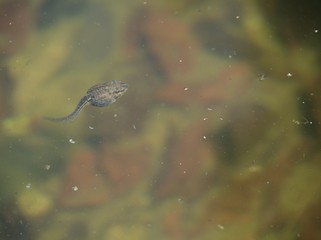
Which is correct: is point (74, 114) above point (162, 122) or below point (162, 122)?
below

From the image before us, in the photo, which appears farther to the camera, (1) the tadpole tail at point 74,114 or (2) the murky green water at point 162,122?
(1) the tadpole tail at point 74,114

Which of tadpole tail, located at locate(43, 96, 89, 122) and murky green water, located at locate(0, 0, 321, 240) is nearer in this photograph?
murky green water, located at locate(0, 0, 321, 240)

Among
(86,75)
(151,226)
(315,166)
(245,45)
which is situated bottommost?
(151,226)

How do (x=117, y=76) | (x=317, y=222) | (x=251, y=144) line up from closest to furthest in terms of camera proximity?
1. (x=317, y=222)
2. (x=251, y=144)
3. (x=117, y=76)

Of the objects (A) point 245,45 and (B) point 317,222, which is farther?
(A) point 245,45

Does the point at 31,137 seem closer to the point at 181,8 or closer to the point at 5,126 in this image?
the point at 5,126

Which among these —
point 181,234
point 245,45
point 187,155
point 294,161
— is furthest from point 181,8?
point 181,234

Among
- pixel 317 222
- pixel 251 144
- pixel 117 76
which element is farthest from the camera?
pixel 117 76

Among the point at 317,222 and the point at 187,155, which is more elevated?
the point at 317,222
